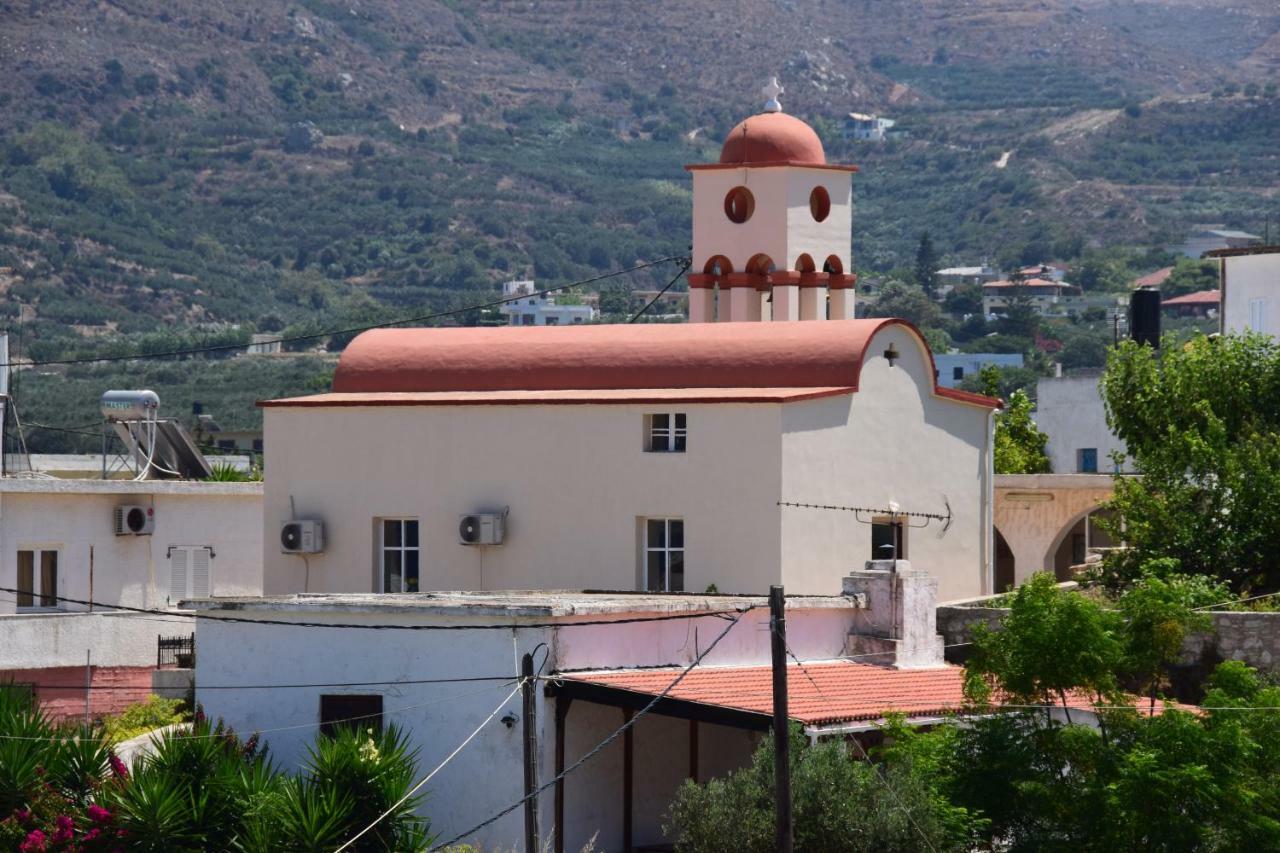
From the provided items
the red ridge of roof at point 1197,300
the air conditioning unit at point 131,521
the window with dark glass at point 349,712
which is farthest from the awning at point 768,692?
the red ridge of roof at point 1197,300

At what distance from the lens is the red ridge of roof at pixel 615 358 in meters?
37.4

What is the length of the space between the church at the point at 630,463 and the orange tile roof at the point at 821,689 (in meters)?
4.69

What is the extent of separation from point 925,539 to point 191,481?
566 inches

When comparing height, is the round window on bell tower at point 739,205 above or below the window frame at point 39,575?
above

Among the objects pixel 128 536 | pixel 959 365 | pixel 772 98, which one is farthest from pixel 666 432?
pixel 959 365

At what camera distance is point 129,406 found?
157 ft

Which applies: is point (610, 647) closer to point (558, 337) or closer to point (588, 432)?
point (588, 432)

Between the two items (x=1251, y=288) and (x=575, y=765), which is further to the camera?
(x=1251, y=288)

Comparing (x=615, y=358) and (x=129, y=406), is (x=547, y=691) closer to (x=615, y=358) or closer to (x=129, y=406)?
(x=615, y=358)

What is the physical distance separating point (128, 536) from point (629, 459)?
10.7 meters

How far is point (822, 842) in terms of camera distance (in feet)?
84.6

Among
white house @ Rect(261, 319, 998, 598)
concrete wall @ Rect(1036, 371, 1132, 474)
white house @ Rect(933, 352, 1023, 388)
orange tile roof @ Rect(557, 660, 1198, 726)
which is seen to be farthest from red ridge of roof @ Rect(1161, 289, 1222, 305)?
orange tile roof @ Rect(557, 660, 1198, 726)

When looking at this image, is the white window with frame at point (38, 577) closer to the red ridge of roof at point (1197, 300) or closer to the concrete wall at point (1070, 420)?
the concrete wall at point (1070, 420)

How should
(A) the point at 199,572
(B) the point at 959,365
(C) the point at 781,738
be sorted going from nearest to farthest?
(C) the point at 781,738
(A) the point at 199,572
(B) the point at 959,365
